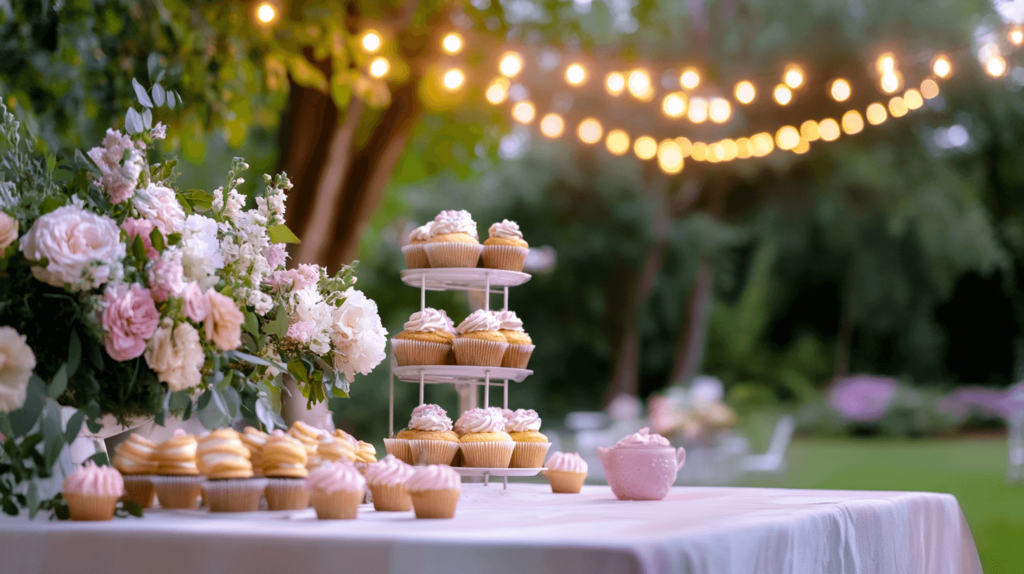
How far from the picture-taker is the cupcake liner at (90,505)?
1.32 metres

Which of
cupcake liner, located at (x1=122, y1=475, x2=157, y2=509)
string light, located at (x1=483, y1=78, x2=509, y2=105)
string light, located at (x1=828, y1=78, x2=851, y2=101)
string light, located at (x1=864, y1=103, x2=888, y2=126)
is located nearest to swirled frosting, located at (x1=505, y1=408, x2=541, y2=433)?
cupcake liner, located at (x1=122, y1=475, x2=157, y2=509)

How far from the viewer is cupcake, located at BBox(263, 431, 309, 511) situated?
1476 millimetres

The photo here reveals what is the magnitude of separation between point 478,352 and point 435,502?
2.98 ft

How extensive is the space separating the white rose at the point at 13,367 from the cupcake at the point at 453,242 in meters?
1.16

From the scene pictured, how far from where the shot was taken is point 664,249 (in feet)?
55.1

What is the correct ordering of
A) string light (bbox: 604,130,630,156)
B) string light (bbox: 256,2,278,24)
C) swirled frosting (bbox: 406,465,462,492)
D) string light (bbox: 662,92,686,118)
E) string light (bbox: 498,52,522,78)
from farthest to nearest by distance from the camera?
string light (bbox: 604,130,630,156)
string light (bbox: 662,92,686,118)
string light (bbox: 498,52,522,78)
string light (bbox: 256,2,278,24)
swirled frosting (bbox: 406,465,462,492)

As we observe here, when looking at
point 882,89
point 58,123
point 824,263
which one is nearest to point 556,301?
point 824,263

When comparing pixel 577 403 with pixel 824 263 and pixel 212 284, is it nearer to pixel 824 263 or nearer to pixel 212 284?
pixel 824 263

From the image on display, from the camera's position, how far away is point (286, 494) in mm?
1478

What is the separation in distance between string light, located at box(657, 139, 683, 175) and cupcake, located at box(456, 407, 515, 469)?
4141 mm

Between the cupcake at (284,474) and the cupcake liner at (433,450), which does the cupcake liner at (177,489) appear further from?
the cupcake liner at (433,450)

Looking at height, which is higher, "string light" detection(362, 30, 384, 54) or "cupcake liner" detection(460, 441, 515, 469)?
"string light" detection(362, 30, 384, 54)

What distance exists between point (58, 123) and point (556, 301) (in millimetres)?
13917

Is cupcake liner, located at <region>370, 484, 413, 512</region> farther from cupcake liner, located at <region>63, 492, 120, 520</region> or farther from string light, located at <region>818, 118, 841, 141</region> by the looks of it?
string light, located at <region>818, 118, 841, 141</region>
